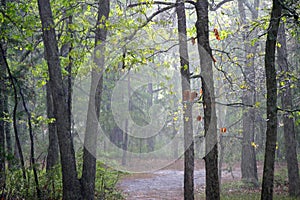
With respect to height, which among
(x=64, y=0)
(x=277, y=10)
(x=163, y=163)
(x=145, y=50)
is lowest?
(x=163, y=163)

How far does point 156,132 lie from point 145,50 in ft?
115

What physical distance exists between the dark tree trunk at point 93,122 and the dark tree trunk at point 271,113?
4.04m

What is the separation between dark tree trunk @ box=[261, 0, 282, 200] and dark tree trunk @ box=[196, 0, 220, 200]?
50.9 inches

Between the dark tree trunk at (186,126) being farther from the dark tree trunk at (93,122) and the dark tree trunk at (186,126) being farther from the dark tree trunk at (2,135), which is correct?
the dark tree trunk at (2,135)

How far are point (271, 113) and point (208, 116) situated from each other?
5.28 feet

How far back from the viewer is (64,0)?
9758 mm

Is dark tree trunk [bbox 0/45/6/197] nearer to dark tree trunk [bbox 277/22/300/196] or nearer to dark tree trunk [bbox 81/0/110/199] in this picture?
dark tree trunk [bbox 81/0/110/199]

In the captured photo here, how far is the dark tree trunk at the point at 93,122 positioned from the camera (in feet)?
30.7

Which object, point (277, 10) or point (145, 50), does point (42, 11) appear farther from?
point (277, 10)

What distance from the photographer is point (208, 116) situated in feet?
22.5

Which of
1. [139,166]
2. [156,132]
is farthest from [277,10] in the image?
[156,132]

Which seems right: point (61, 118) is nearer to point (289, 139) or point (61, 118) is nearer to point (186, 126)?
point (186, 126)

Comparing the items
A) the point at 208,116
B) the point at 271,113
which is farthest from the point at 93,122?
the point at 271,113

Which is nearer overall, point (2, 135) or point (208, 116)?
point (208, 116)
